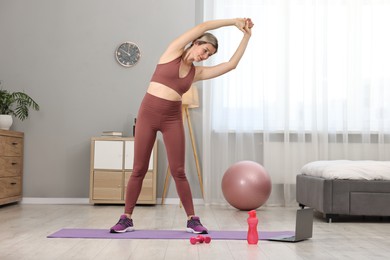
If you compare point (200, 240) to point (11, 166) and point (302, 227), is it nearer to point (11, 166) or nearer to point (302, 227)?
point (302, 227)

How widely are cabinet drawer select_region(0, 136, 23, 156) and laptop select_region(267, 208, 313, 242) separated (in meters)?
3.22

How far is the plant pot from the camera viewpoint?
20.2 ft

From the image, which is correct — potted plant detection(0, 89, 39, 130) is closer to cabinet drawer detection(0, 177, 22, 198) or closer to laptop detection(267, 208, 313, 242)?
cabinet drawer detection(0, 177, 22, 198)

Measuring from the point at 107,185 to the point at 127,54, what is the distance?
4.84ft

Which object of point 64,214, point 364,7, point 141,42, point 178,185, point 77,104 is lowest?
point 64,214

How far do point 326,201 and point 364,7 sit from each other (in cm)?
280

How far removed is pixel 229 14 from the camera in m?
6.64

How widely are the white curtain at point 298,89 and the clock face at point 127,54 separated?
83cm

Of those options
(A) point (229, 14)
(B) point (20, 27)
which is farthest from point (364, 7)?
(B) point (20, 27)

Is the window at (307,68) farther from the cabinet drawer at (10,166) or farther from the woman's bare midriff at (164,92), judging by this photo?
the woman's bare midriff at (164,92)

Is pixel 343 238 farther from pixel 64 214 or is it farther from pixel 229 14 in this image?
pixel 229 14

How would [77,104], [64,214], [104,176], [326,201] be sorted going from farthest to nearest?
[77,104]
[104,176]
[64,214]
[326,201]

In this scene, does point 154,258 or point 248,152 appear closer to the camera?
point 154,258

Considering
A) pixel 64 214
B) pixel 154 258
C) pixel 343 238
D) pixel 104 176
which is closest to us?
pixel 154 258
